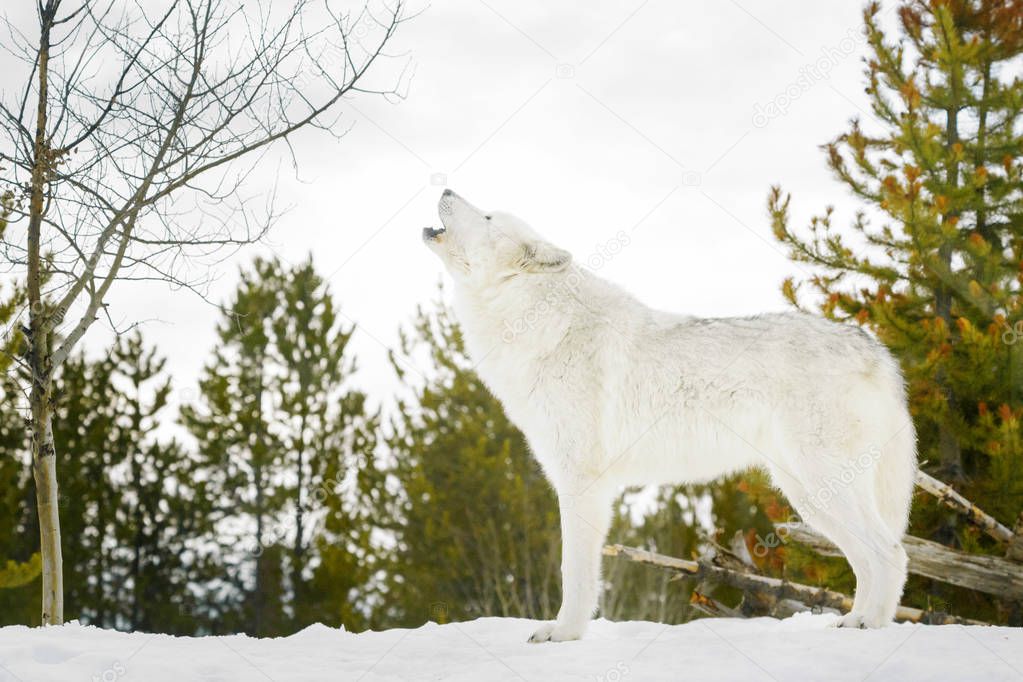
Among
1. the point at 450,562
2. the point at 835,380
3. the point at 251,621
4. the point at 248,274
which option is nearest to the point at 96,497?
the point at 251,621

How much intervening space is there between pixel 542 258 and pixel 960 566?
4.29 meters

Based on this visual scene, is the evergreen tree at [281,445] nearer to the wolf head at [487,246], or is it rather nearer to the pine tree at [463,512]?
the pine tree at [463,512]

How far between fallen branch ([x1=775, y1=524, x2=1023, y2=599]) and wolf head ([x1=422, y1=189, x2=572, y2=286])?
310 centimetres

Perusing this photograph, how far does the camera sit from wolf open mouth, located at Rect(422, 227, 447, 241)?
5.38m

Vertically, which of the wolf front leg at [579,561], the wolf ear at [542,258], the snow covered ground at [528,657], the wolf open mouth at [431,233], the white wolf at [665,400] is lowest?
the snow covered ground at [528,657]

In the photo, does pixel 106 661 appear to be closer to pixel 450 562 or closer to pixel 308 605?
pixel 450 562

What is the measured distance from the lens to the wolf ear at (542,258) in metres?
5.27

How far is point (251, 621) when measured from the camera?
22594mm

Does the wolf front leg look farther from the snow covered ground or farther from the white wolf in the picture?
the snow covered ground

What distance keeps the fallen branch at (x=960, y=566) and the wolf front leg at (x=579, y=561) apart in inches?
101

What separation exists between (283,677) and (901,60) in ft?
30.5

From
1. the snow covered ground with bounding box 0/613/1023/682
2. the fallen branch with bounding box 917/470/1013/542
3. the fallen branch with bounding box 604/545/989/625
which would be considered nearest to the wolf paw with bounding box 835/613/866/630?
the snow covered ground with bounding box 0/613/1023/682

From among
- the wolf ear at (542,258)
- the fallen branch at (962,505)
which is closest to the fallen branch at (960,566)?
the fallen branch at (962,505)

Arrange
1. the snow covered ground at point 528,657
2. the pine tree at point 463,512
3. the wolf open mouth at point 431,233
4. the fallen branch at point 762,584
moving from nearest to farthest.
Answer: the snow covered ground at point 528,657
the wolf open mouth at point 431,233
the fallen branch at point 762,584
the pine tree at point 463,512
